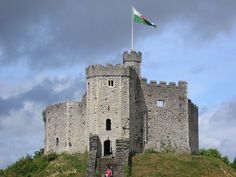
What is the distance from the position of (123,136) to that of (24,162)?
13.1m

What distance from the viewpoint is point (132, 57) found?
95125 millimetres

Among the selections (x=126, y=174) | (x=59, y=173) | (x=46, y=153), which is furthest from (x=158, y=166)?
(x=46, y=153)

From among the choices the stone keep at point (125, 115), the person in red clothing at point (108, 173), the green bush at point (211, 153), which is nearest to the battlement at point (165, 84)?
the stone keep at point (125, 115)

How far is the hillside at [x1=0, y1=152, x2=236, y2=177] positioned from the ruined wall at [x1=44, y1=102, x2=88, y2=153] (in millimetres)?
1823

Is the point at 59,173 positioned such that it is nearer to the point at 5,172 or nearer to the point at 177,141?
the point at 5,172

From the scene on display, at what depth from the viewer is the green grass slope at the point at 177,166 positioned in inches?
3245

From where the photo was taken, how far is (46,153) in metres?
96.8

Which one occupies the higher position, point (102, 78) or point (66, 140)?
point (102, 78)

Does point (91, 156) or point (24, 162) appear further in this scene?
point (24, 162)

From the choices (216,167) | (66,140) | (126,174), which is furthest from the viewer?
(66,140)

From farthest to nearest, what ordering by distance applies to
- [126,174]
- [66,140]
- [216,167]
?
[66,140] → [216,167] → [126,174]

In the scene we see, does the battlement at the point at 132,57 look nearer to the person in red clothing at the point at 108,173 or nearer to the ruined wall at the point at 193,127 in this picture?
the ruined wall at the point at 193,127

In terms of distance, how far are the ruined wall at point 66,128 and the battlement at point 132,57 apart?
7.67m


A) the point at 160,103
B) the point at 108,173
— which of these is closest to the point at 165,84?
the point at 160,103
